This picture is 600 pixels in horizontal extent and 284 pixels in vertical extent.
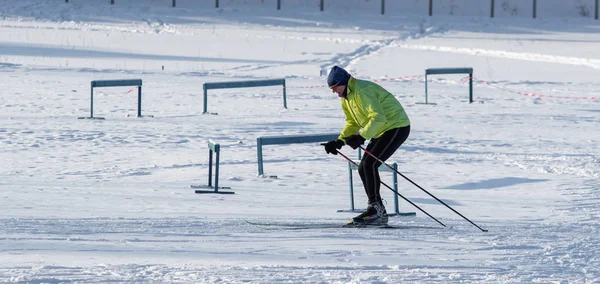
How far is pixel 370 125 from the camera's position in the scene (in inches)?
313

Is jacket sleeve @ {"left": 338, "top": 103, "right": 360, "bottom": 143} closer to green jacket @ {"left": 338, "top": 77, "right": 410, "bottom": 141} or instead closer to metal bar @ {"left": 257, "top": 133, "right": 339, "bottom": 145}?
green jacket @ {"left": 338, "top": 77, "right": 410, "bottom": 141}

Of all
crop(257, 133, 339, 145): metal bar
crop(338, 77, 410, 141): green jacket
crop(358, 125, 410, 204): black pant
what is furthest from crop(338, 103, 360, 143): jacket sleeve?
crop(257, 133, 339, 145): metal bar

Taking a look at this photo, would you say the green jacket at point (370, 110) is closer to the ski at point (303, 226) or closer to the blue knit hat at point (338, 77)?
the blue knit hat at point (338, 77)

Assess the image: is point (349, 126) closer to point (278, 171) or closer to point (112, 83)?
point (278, 171)

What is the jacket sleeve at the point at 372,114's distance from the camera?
7945mm

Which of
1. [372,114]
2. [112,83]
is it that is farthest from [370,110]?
[112,83]

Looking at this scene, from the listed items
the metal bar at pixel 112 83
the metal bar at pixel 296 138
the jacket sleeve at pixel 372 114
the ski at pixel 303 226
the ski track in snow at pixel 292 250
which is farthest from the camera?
the metal bar at pixel 112 83

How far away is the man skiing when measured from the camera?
799cm

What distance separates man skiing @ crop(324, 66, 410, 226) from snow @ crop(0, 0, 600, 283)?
0.33 metres

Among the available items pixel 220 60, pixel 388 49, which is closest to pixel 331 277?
pixel 220 60

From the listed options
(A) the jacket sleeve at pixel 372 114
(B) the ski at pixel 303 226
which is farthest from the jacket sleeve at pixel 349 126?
(B) the ski at pixel 303 226

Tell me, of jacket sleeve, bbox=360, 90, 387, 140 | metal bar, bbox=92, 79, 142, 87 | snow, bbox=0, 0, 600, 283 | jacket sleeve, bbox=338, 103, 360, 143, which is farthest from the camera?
metal bar, bbox=92, 79, 142, 87

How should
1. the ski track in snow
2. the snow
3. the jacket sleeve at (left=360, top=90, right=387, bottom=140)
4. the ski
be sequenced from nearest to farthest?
the ski track in snow, the snow, the jacket sleeve at (left=360, top=90, right=387, bottom=140), the ski

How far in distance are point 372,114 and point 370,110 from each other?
35mm
